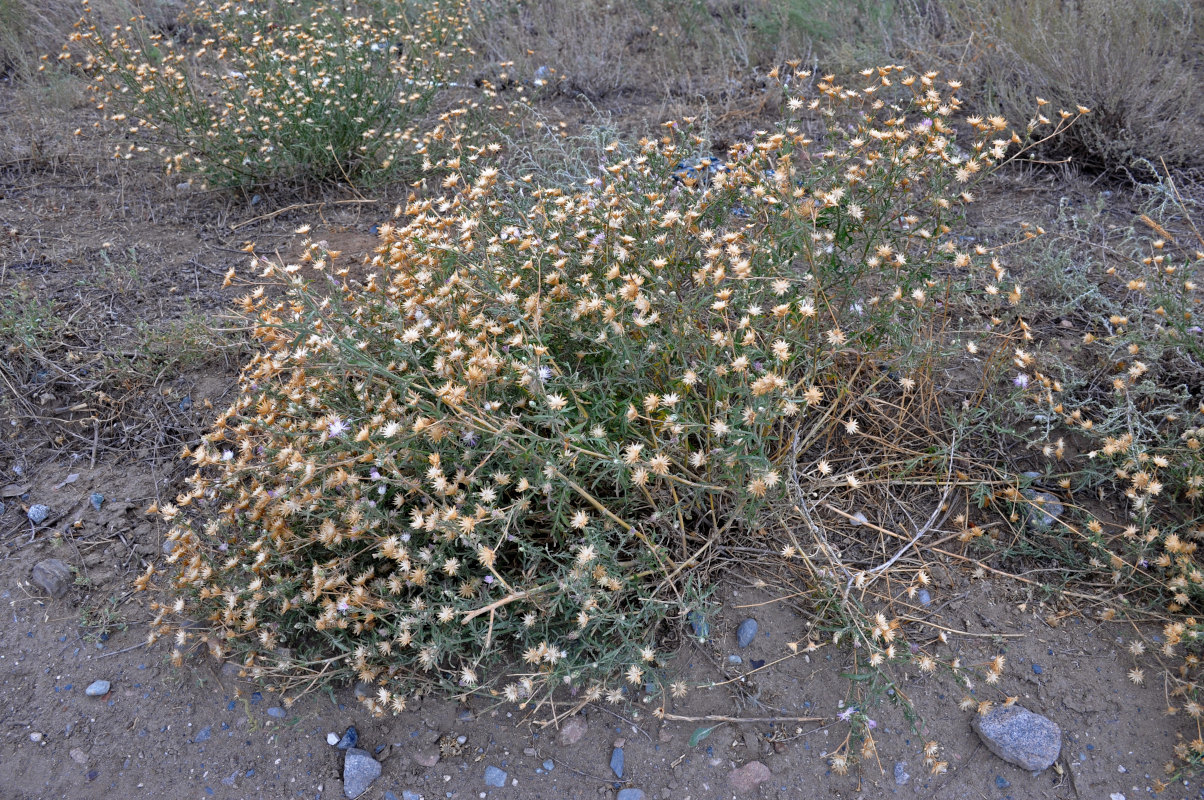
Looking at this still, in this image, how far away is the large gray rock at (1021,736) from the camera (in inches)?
76.4

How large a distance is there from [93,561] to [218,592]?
78 cm

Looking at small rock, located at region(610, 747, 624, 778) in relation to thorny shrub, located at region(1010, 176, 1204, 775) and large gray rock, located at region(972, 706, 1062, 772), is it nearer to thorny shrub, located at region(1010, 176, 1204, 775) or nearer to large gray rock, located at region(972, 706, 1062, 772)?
large gray rock, located at region(972, 706, 1062, 772)

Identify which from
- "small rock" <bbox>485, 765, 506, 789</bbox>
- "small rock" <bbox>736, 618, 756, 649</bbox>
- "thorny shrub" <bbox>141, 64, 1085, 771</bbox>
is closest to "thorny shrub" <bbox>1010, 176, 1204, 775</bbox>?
"thorny shrub" <bbox>141, 64, 1085, 771</bbox>

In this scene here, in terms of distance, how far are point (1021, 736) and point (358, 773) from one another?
167 centimetres

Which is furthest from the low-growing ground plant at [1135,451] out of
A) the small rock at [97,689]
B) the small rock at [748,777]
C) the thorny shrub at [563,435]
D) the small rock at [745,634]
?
the small rock at [97,689]

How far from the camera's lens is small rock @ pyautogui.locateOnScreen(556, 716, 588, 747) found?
82.0 inches

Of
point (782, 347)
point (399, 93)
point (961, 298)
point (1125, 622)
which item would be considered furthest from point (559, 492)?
point (399, 93)

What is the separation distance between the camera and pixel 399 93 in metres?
4.64

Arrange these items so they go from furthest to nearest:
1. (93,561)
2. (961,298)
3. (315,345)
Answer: (961,298) < (93,561) < (315,345)

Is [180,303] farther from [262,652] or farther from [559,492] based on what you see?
[559,492]

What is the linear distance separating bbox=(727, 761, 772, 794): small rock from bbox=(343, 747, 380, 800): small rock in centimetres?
91

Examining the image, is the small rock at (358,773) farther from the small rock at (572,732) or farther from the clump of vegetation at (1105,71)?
the clump of vegetation at (1105,71)

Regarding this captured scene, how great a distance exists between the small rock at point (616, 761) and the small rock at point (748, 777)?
10.8 inches

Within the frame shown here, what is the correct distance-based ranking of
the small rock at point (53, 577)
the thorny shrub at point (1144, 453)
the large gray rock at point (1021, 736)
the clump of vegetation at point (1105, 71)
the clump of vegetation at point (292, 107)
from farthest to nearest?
the clump of vegetation at point (292, 107) → the clump of vegetation at point (1105, 71) → the small rock at point (53, 577) → the thorny shrub at point (1144, 453) → the large gray rock at point (1021, 736)
